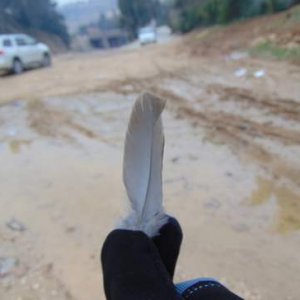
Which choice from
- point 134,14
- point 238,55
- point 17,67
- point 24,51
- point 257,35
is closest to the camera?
point 238,55

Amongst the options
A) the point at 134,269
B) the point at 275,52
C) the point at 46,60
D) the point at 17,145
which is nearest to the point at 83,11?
the point at 46,60

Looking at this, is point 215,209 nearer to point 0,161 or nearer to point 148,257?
point 148,257

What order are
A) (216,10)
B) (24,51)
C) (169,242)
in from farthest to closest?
(216,10) < (24,51) < (169,242)

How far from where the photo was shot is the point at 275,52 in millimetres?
10977

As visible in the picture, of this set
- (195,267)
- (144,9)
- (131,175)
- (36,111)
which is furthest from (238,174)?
(144,9)

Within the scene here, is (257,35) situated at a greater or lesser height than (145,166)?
lesser

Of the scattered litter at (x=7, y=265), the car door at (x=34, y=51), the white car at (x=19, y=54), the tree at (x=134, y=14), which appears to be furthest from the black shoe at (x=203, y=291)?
the tree at (x=134, y=14)

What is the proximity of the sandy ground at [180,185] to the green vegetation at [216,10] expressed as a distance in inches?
356

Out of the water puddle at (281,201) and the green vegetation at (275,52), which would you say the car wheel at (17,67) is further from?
the water puddle at (281,201)

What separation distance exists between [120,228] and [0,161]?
4.40m

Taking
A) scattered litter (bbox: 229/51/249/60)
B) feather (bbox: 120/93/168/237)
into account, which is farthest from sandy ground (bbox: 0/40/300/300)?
scattered litter (bbox: 229/51/249/60)

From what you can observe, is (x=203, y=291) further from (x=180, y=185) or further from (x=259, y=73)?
(x=259, y=73)

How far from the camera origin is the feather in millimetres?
1503

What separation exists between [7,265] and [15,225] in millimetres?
653
